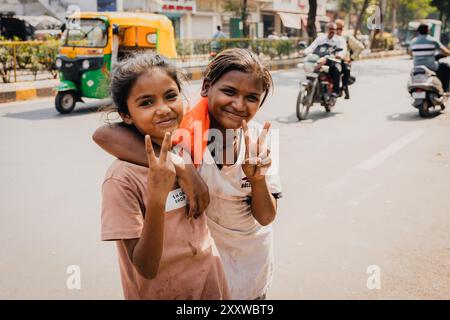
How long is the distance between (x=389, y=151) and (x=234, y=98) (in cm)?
465

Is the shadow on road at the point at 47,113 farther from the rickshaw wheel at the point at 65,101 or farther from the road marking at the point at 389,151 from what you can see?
the road marking at the point at 389,151

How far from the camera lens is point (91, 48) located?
894 cm

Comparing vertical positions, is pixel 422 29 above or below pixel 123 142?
above

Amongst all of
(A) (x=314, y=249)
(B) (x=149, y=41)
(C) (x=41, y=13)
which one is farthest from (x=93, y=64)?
(C) (x=41, y=13)

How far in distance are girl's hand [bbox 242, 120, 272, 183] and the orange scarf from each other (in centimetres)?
14

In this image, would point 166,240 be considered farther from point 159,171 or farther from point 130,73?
point 130,73

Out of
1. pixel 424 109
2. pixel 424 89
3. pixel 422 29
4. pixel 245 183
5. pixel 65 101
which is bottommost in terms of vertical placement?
pixel 424 109

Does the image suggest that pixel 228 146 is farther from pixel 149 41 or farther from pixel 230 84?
pixel 149 41

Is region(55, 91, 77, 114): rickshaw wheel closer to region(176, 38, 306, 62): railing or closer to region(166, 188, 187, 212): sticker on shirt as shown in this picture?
region(166, 188, 187, 212): sticker on shirt

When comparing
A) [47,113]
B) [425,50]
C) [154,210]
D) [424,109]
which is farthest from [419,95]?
[154,210]

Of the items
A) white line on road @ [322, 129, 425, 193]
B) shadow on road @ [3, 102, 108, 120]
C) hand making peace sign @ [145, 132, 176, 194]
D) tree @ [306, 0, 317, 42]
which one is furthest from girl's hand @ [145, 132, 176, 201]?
tree @ [306, 0, 317, 42]

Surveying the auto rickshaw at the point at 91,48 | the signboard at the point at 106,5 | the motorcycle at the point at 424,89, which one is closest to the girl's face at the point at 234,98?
the auto rickshaw at the point at 91,48
